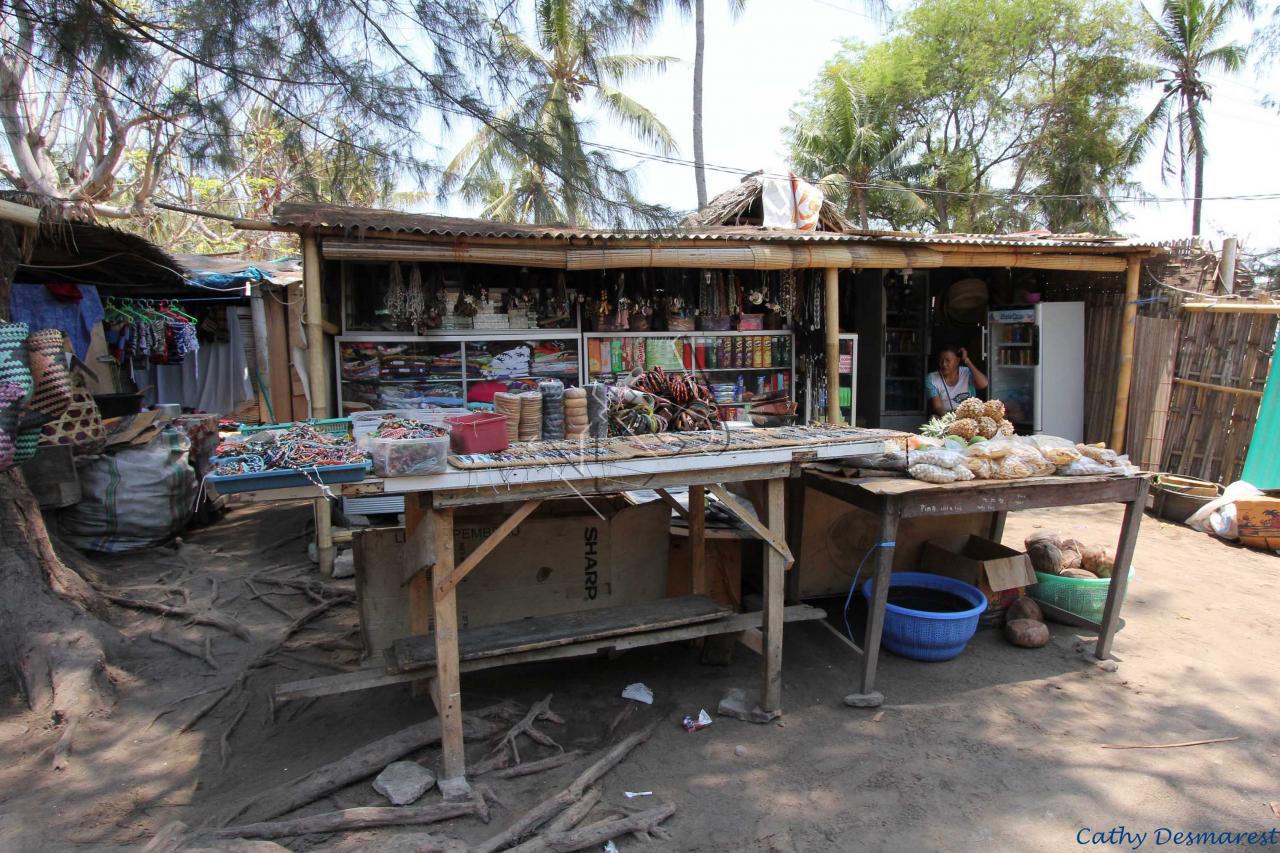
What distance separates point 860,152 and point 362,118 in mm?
17102

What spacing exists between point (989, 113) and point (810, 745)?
2093 centimetres

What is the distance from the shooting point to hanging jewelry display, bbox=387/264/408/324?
22.3 ft

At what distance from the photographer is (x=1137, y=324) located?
8578 millimetres

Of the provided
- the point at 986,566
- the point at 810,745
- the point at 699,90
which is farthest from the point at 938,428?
the point at 699,90

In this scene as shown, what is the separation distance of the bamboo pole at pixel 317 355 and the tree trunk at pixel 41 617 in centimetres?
165

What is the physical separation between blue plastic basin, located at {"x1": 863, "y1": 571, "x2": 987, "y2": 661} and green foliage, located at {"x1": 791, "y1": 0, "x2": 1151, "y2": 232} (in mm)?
16290

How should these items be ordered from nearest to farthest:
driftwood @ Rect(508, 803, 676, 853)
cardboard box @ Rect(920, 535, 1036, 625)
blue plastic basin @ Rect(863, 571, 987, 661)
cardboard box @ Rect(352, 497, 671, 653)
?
1. driftwood @ Rect(508, 803, 676, 853)
2. cardboard box @ Rect(352, 497, 671, 653)
3. blue plastic basin @ Rect(863, 571, 987, 661)
4. cardboard box @ Rect(920, 535, 1036, 625)

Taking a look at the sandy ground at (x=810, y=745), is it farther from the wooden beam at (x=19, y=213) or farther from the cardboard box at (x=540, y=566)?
the wooden beam at (x=19, y=213)

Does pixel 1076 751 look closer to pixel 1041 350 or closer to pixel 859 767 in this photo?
pixel 859 767

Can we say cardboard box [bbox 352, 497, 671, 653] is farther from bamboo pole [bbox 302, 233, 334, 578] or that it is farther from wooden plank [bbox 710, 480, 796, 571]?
bamboo pole [bbox 302, 233, 334, 578]

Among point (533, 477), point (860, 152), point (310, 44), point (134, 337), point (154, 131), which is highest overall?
point (860, 152)

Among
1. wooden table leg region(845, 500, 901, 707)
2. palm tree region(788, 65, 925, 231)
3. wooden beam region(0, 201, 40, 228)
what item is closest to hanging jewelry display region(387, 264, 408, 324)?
wooden beam region(0, 201, 40, 228)

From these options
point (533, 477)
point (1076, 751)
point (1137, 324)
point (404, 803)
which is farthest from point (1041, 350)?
point (404, 803)

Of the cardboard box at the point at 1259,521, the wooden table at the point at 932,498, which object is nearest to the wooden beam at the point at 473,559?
the wooden table at the point at 932,498
